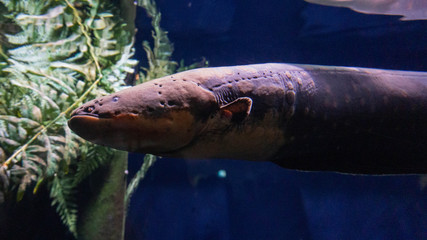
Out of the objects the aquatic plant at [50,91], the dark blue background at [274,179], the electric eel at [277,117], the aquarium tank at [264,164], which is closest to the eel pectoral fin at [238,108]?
the electric eel at [277,117]

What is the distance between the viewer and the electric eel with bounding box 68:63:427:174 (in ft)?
4.54

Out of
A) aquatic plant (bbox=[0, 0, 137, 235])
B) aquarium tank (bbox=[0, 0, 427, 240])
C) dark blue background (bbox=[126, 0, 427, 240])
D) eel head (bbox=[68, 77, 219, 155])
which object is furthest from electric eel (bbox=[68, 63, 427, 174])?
dark blue background (bbox=[126, 0, 427, 240])

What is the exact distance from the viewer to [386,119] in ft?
6.98

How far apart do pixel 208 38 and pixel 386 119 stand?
6.55 metres

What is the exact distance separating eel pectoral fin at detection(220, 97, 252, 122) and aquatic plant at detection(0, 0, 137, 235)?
4.22 feet

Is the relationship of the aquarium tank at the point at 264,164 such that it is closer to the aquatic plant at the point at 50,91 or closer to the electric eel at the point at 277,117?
the aquatic plant at the point at 50,91

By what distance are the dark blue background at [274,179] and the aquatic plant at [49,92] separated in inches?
164

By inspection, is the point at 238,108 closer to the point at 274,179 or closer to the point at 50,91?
the point at 50,91

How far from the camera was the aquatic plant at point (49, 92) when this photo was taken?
79.8 inches

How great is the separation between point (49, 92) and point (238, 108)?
1647 millimetres

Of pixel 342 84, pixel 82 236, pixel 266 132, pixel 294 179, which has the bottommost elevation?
pixel 294 179

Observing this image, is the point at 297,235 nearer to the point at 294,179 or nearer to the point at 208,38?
the point at 294,179

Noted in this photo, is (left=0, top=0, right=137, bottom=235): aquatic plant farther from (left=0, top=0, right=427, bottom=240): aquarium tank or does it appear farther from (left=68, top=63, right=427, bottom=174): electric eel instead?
(left=68, top=63, right=427, bottom=174): electric eel

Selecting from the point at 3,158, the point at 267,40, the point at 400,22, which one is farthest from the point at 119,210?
the point at 400,22
